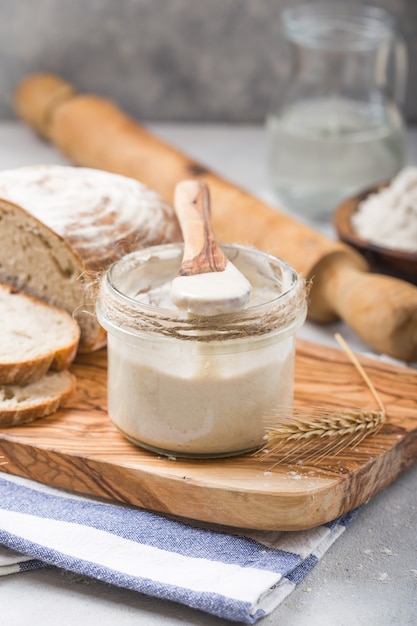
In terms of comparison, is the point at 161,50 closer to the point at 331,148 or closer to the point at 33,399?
the point at 331,148

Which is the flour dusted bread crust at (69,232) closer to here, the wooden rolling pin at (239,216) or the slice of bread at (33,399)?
the slice of bread at (33,399)

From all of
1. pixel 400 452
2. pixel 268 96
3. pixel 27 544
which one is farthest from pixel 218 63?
pixel 27 544

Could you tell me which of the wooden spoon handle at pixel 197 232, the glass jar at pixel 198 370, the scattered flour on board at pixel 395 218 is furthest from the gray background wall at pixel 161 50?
the glass jar at pixel 198 370

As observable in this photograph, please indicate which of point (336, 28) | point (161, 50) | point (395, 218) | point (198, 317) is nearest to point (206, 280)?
point (198, 317)

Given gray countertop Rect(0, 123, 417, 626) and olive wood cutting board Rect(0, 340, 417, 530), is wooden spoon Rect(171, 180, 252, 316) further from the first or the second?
gray countertop Rect(0, 123, 417, 626)

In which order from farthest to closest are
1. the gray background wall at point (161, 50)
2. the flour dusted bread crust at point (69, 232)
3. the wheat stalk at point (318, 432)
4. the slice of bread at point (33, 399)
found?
the gray background wall at point (161, 50), the flour dusted bread crust at point (69, 232), the slice of bread at point (33, 399), the wheat stalk at point (318, 432)

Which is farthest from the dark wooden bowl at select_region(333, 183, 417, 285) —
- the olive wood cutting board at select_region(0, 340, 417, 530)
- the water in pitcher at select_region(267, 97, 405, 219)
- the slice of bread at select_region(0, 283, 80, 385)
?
the slice of bread at select_region(0, 283, 80, 385)
